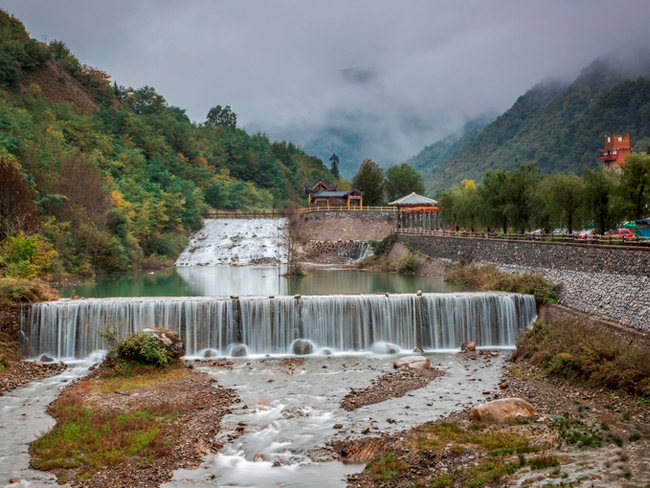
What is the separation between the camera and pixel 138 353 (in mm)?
15180

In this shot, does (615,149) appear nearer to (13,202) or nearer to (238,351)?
(238,351)

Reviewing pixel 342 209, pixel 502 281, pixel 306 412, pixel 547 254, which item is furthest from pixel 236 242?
pixel 306 412

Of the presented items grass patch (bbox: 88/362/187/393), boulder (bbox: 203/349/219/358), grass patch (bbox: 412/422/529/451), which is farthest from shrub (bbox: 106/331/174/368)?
grass patch (bbox: 412/422/529/451)

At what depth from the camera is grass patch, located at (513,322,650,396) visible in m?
12.2

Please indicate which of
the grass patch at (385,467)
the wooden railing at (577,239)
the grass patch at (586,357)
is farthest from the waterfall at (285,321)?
the grass patch at (385,467)

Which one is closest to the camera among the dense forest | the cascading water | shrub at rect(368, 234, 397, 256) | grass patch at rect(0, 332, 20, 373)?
grass patch at rect(0, 332, 20, 373)

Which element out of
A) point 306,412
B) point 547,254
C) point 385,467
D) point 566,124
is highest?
point 566,124

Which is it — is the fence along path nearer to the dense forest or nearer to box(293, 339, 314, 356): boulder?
the dense forest

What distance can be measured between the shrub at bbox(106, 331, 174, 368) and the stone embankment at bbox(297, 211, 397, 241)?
42802 millimetres

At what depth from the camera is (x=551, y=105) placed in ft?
375

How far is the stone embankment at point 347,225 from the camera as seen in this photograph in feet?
191

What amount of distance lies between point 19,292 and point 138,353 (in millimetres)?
6447

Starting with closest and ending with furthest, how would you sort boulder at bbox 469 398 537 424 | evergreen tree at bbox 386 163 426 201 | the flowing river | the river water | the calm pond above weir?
the river water < the flowing river < boulder at bbox 469 398 537 424 < the calm pond above weir < evergreen tree at bbox 386 163 426 201

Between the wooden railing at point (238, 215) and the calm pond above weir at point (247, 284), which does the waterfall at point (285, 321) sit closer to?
the calm pond above weir at point (247, 284)
